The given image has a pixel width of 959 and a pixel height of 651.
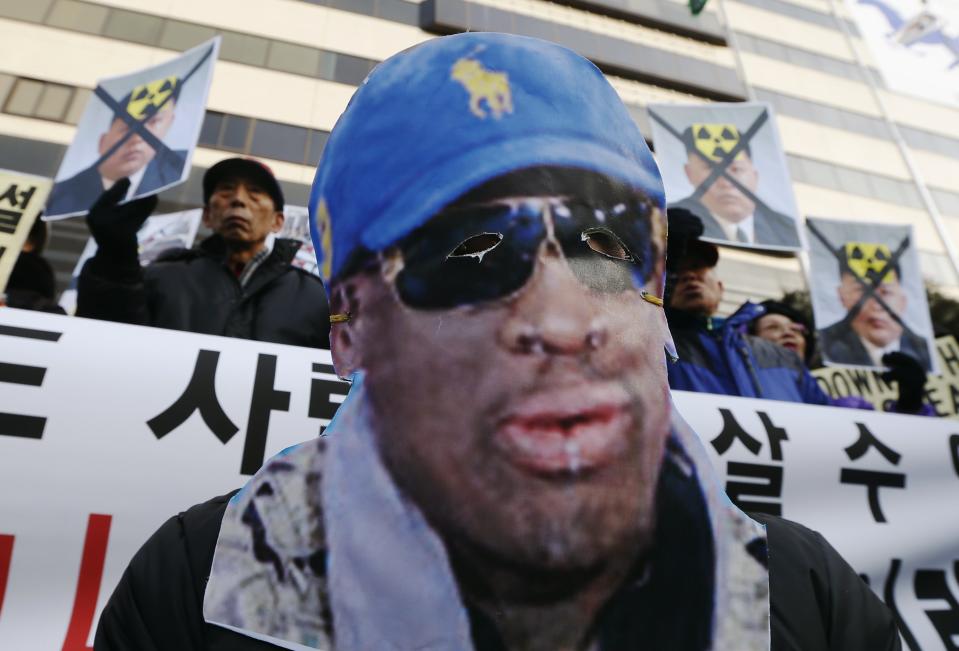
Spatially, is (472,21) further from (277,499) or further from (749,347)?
(277,499)

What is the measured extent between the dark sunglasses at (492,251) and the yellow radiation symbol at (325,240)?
106 millimetres

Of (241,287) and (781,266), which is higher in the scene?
(781,266)

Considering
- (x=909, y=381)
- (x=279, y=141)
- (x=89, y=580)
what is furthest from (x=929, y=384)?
(x=279, y=141)

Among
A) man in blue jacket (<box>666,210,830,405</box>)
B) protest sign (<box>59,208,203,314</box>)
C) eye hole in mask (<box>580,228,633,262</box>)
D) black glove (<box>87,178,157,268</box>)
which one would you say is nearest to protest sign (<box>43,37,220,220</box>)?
black glove (<box>87,178,157,268</box>)

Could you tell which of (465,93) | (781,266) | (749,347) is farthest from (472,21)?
(465,93)

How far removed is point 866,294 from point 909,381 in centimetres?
130

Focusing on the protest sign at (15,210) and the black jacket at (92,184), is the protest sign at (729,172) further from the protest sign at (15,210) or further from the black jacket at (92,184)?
the protest sign at (15,210)

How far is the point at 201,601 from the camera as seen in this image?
0.64 metres

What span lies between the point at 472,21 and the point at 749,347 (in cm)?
1458

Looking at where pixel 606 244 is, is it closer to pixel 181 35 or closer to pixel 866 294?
pixel 866 294

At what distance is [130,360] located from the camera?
1.27 m

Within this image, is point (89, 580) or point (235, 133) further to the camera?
point (235, 133)

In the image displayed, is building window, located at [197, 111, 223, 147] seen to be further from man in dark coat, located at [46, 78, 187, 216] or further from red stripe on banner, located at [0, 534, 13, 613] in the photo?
red stripe on banner, located at [0, 534, 13, 613]

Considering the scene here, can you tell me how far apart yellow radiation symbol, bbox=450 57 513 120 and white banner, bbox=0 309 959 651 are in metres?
0.88
